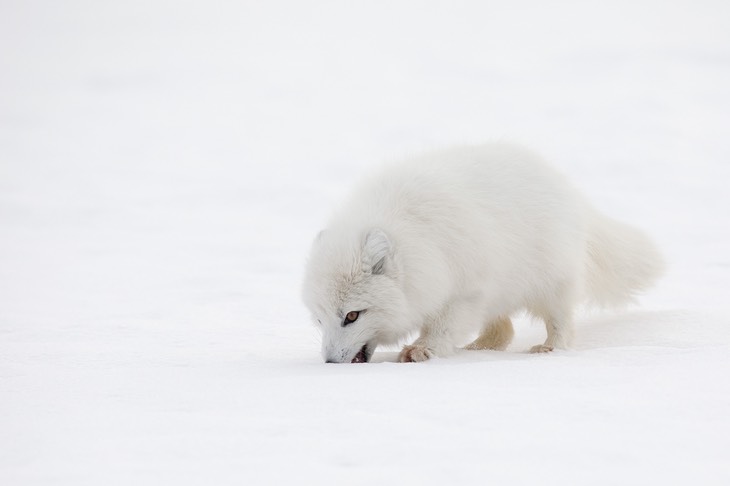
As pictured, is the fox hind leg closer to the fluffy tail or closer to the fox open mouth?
the fluffy tail

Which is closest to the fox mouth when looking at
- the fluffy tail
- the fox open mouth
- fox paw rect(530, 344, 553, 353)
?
the fox open mouth

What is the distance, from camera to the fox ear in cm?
478

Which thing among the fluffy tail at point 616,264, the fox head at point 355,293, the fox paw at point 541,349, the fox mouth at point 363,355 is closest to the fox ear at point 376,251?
the fox head at point 355,293

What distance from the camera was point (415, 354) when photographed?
16.4 ft

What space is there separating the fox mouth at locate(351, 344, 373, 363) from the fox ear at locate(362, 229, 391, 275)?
1.48 ft

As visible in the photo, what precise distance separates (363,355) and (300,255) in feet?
16.3

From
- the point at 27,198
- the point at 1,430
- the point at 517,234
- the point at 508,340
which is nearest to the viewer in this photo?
the point at 1,430

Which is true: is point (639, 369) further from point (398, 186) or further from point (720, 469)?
point (398, 186)

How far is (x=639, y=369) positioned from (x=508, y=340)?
7.05 ft

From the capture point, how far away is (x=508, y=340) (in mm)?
6156

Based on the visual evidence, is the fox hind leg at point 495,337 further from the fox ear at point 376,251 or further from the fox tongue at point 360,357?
the fox ear at point 376,251

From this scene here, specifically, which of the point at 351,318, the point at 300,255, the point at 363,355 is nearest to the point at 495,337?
the point at 363,355

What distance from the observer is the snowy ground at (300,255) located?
115 inches

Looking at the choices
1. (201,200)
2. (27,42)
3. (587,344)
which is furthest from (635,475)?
(27,42)
